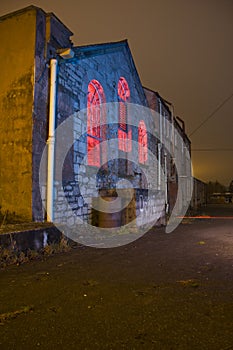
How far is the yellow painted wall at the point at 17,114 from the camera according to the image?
241 inches

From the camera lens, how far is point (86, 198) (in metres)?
8.04

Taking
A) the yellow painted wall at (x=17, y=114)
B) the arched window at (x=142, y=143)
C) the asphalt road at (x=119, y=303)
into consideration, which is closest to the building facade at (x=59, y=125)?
the yellow painted wall at (x=17, y=114)

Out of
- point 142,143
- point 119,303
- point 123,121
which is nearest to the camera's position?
point 119,303

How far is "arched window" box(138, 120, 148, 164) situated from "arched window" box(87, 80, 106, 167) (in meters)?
3.55

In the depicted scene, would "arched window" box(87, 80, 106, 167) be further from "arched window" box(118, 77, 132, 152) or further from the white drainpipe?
the white drainpipe

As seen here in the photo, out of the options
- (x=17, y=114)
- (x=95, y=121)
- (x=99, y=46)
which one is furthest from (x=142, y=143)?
(x=17, y=114)

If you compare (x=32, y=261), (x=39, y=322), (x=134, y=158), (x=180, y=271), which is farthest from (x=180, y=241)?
(x=134, y=158)

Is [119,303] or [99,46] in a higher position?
[99,46]

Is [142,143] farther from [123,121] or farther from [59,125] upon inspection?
[59,125]

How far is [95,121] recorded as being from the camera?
8961 mm

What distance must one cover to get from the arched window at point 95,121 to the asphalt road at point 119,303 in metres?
4.24

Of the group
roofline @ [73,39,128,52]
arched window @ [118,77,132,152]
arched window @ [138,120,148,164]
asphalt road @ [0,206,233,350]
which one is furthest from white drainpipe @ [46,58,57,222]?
arched window @ [138,120,148,164]

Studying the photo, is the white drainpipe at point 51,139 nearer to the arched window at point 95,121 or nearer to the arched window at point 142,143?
the arched window at point 95,121

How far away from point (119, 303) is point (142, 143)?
10697mm
